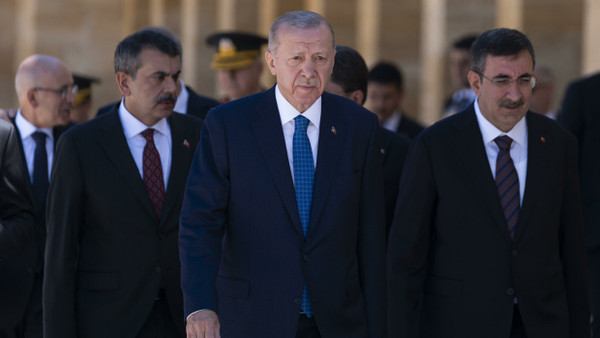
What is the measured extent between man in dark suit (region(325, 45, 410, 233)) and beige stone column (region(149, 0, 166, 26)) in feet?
74.4

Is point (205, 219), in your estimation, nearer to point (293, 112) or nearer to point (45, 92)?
point (293, 112)

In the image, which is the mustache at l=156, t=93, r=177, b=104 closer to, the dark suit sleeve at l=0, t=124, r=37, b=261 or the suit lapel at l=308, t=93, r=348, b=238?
the dark suit sleeve at l=0, t=124, r=37, b=261

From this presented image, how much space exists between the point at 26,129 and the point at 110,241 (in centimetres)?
183

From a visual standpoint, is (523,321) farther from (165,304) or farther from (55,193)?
(55,193)

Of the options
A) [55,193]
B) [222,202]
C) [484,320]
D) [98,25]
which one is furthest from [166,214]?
[98,25]

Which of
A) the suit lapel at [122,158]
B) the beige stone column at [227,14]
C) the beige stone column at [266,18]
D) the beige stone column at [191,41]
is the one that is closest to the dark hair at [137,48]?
the suit lapel at [122,158]

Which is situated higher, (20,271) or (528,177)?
(528,177)

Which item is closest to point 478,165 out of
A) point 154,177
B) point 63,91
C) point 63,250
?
point 154,177

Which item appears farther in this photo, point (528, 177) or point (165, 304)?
point (165, 304)

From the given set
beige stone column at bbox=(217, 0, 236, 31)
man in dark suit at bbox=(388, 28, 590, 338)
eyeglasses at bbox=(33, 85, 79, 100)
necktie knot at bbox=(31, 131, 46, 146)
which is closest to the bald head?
eyeglasses at bbox=(33, 85, 79, 100)

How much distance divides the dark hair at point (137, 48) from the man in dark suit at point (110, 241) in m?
0.34

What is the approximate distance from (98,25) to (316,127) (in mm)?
12074

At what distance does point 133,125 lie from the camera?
18.6 feet

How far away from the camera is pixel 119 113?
5742 millimetres
